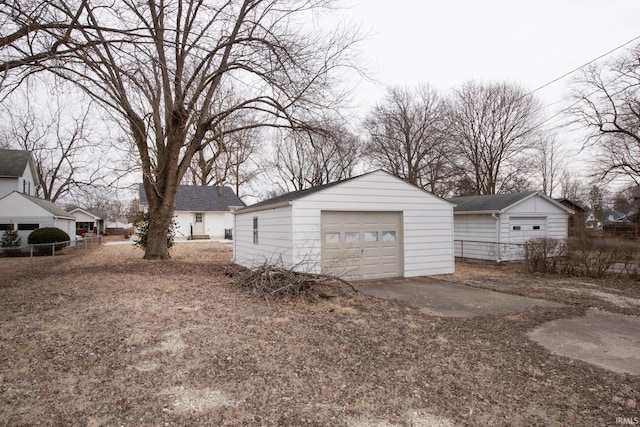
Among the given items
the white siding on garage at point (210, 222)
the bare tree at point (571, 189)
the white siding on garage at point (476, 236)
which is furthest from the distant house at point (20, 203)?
the bare tree at point (571, 189)

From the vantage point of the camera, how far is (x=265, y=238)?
11695 millimetres

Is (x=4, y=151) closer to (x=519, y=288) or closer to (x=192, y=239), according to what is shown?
(x=192, y=239)

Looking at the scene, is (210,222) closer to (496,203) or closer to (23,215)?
(23,215)

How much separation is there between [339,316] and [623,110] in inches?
978

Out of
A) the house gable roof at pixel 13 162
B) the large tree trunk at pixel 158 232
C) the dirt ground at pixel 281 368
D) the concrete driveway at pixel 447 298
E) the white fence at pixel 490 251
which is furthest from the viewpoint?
the house gable roof at pixel 13 162

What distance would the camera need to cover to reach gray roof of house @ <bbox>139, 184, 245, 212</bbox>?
31891mm

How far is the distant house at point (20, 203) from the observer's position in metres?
20.9

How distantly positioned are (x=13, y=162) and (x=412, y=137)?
27.1 m

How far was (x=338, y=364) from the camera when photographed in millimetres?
4199

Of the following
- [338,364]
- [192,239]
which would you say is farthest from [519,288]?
[192,239]

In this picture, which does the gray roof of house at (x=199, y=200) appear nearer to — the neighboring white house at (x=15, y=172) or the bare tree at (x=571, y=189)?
the neighboring white house at (x=15, y=172)

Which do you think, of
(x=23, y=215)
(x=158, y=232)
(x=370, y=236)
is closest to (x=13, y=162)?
(x=23, y=215)

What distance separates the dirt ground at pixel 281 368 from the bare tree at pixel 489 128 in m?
24.7

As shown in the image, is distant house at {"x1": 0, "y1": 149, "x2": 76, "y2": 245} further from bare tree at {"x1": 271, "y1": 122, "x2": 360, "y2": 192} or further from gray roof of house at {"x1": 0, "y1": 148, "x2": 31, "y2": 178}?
bare tree at {"x1": 271, "y1": 122, "x2": 360, "y2": 192}
